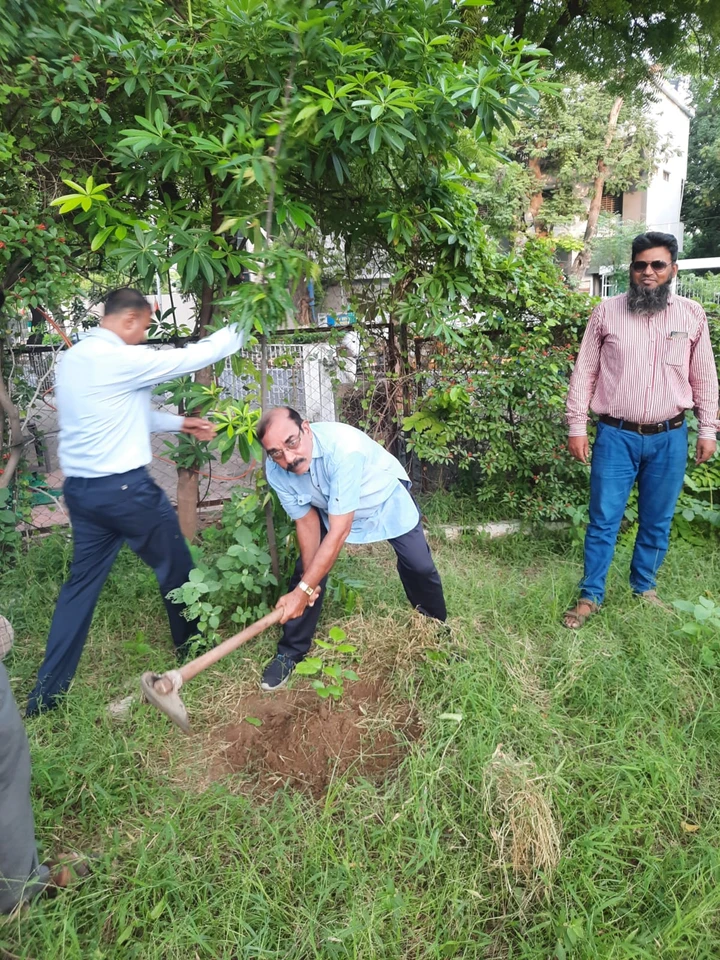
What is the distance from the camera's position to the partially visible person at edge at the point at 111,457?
8.25 ft

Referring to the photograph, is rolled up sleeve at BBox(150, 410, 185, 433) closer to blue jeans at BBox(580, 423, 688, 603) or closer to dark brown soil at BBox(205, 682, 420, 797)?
dark brown soil at BBox(205, 682, 420, 797)

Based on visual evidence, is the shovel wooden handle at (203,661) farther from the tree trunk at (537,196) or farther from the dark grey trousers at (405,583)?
the tree trunk at (537,196)

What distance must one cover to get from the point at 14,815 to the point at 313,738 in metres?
1.09

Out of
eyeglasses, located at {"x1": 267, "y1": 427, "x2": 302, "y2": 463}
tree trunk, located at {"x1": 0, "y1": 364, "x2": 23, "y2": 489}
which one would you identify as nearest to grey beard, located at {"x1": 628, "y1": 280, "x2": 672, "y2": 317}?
eyeglasses, located at {"x1": 267, "y1": 427, "x2": 302, "y2": 463}

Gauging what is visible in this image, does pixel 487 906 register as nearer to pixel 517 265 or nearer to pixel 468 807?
A: pixel 468 807

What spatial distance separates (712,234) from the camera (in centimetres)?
2884

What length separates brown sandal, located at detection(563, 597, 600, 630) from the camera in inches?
125

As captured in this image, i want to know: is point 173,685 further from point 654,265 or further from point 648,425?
point 654,265

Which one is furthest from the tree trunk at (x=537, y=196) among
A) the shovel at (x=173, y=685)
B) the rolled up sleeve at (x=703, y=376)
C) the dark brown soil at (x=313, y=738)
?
the shovel at (x=173, y=685)

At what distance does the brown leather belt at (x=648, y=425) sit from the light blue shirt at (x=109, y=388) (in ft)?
6.21

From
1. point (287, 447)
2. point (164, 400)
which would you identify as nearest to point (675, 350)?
point (287, 447)

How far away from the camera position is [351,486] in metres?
2.49

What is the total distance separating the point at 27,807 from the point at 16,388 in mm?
2952

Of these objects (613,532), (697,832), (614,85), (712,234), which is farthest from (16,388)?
(712,234)
